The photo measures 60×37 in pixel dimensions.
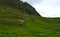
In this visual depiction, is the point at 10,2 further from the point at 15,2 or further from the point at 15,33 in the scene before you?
the point at 15,33

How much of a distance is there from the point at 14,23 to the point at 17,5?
243 ft

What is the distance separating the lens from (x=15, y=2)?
16350 centimetres

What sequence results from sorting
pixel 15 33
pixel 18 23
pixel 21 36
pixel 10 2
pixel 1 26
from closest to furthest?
pixel 21 36, pixel 15 33, pixel 1 26, pixel 18 23, pixel 10 2

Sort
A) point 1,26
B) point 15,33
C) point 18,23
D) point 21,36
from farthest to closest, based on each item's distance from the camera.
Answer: point 18,23
point 1,26
point 15,33
point 21,36

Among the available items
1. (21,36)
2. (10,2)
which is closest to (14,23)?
(21,36)

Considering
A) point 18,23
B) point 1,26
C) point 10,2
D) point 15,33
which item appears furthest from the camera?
point 10,2

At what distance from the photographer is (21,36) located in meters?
66.7

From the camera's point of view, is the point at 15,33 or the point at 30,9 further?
the point at 30,9

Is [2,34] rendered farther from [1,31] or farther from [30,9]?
[30,9]

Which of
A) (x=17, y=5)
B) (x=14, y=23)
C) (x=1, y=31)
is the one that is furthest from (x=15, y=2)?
(x=1, y=31)

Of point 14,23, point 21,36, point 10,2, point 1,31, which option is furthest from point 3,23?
point 10,2

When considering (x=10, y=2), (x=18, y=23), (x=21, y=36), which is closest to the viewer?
(x=21, y=36)

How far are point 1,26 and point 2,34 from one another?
12.6 metres

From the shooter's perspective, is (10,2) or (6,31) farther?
(10,2)
